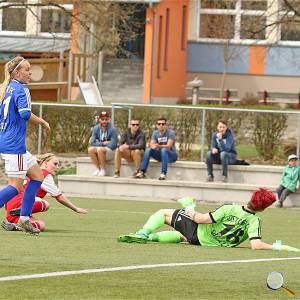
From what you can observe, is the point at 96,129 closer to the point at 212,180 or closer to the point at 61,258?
the point at 212,180

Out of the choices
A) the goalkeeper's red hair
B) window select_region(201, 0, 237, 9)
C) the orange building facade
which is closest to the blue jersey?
the goalkeeper's red hair

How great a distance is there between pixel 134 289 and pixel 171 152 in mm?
16111

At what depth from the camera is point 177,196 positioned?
993 inches

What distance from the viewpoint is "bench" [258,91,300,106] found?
48375mm

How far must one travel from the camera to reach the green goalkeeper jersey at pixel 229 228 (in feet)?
43.4

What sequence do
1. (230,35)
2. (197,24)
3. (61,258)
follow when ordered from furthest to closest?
(197,24)
(230,35)
(61,258)

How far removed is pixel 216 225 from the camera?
13.5 m

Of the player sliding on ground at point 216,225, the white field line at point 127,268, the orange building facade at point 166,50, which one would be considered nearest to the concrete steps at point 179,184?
the player sliding on ground at point 216,225

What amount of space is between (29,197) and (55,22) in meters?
37.1

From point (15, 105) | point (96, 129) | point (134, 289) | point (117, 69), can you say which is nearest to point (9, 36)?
point (117, 69)

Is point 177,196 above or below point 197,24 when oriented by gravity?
below

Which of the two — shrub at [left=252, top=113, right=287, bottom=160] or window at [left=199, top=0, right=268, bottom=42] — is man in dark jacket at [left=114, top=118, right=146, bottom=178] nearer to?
shrub at [left=252, top=113, right=287, bottom=160]

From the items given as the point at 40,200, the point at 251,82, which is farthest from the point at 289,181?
the point at 251,82

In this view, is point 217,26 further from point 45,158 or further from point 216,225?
point 216,225
